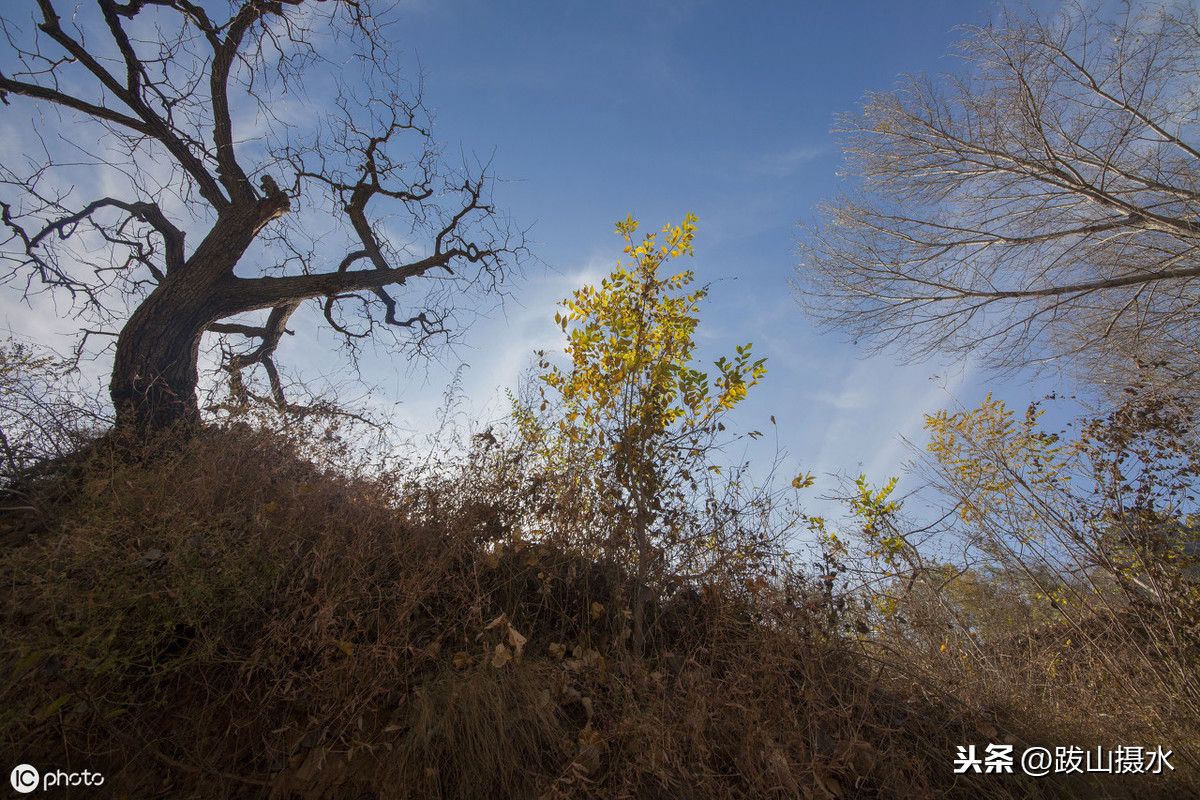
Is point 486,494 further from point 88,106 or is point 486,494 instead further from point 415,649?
point 88,106

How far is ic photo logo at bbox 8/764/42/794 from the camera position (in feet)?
7.11

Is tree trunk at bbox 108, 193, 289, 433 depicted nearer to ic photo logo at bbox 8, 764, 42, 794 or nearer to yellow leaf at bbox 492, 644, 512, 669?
ic photo logo at bbox 8, 764, 42, 794

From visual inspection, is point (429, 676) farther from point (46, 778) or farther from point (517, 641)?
point (46, 778)

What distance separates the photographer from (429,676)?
280 centimetres

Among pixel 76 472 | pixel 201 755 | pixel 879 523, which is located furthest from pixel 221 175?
pixel 879 523

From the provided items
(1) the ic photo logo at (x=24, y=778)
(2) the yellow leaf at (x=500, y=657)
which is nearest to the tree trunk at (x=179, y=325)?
(1) the ic photo logo at (x=24, y=778)

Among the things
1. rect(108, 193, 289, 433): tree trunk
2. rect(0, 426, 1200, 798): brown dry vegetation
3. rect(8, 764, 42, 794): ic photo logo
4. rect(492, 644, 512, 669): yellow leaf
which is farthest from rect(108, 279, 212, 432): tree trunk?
rect(492, 644, 512, 669): yellow leaf

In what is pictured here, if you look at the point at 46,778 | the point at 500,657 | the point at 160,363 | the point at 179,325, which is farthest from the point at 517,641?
the point at 179,325

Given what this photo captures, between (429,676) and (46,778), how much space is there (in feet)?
5.34

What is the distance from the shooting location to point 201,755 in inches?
97.1

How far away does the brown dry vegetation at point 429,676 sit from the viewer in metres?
2.41

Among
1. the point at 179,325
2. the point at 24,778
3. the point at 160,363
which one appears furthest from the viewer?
the point at 179,325

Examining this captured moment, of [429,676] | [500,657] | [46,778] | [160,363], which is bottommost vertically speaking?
[46,778]

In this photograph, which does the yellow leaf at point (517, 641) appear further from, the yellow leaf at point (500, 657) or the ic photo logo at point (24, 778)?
the ic photo logo at point (24, 778)
